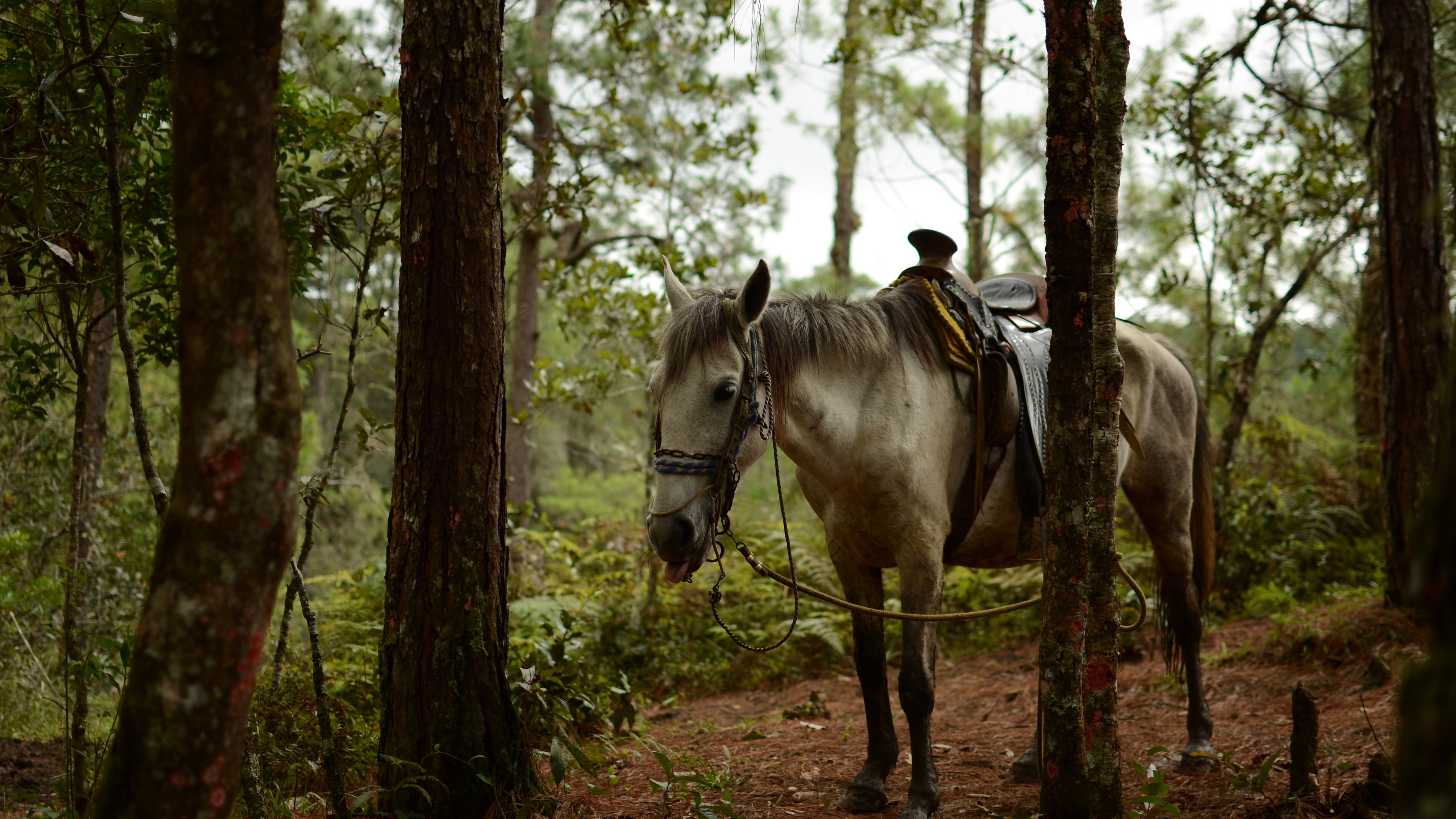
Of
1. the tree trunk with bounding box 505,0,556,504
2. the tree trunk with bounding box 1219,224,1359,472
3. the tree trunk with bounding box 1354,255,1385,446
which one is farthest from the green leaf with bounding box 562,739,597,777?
the tree trunk with bounding box 1354,255,1385,446

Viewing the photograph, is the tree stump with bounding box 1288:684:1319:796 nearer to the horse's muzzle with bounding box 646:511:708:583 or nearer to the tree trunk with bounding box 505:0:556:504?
the horse's muzzle with bounding box 646:511:708:583

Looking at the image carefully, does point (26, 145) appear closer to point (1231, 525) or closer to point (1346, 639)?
point (1346, 639)

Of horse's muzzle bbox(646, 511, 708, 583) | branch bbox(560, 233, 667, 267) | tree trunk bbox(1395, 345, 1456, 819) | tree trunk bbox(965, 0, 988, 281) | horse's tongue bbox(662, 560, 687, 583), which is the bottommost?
horse's tongue bbox(662, 560, 687, 583)

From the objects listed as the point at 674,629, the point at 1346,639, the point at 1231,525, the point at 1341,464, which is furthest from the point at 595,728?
the point at 1341,464

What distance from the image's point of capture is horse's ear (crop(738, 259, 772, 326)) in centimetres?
316

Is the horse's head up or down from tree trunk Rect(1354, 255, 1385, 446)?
down

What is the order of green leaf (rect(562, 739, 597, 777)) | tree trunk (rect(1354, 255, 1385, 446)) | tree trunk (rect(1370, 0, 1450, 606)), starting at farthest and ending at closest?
tree trunk (rect(1354, 255, 1385, 446)), tree trunk (rect(1370, 0, 1450, 606)), green leaf (rect(562, 739, 597, 777))

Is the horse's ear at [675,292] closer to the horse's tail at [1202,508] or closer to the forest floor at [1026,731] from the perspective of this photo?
the forest floor at [1026,731]

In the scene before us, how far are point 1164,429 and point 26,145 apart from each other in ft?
17.4

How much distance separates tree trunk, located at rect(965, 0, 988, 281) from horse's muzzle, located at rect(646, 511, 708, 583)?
701 cm

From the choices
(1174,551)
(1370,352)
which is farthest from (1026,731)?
(1370,352)

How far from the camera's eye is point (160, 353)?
352 cm

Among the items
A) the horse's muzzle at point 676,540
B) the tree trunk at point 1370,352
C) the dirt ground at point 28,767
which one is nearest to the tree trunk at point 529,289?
the dirt ground at point 28,767

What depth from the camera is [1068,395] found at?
268 cm
